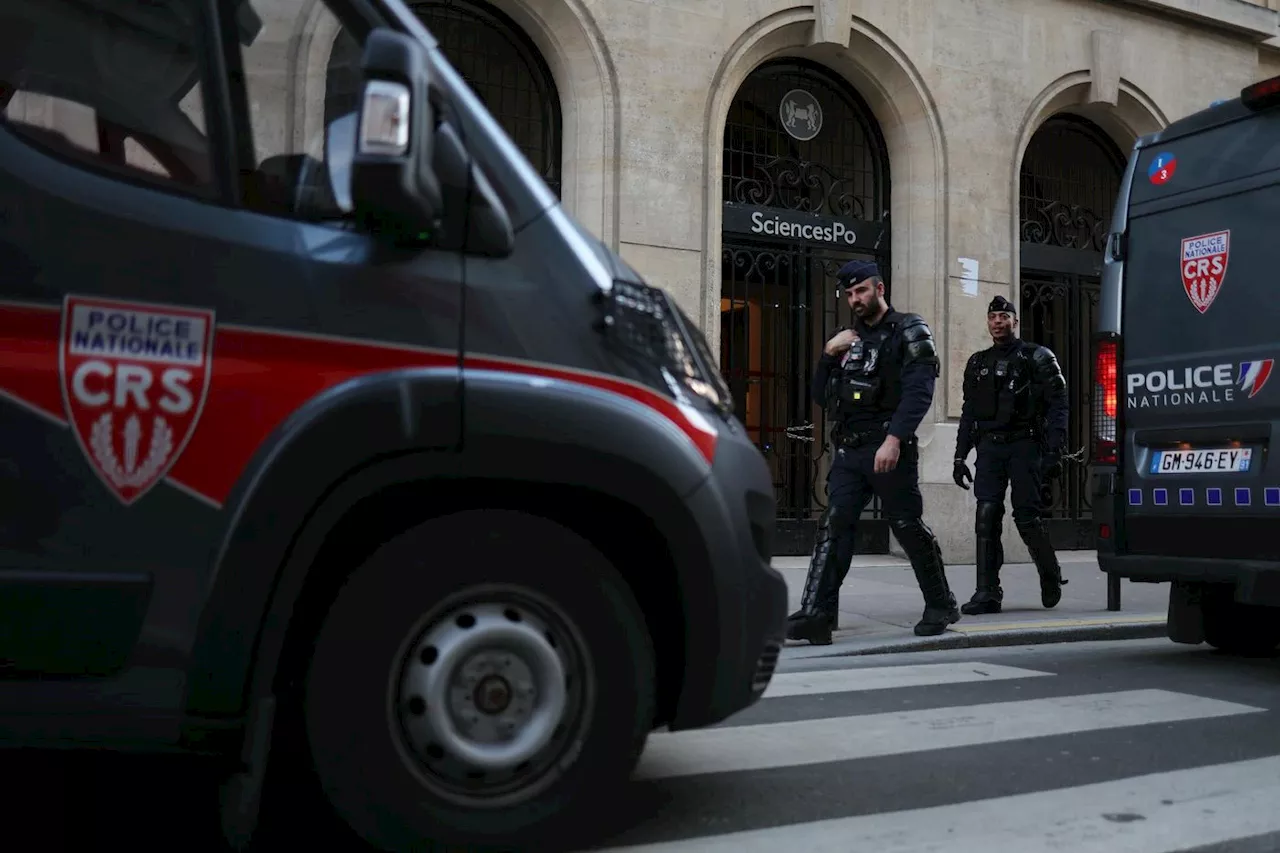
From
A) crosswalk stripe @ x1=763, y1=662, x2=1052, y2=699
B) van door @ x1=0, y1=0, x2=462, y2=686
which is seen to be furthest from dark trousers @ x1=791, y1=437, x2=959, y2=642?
van door @ x1=0, y1=0, x2=462, y2=686

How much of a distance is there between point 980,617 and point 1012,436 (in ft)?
3.98

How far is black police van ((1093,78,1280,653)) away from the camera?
17.9ft

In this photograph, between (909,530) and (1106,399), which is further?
(909,530)

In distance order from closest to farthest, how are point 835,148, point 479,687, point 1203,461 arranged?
point 479,687 → point 1203,461 → point 835,148

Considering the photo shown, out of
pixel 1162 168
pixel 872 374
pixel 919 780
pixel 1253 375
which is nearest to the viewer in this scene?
pixel 919 780

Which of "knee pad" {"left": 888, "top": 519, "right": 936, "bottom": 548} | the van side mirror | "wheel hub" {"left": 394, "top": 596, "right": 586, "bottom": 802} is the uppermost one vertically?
the van side mirror

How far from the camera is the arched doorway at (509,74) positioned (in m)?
10.8

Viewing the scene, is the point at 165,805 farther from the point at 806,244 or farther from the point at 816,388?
the point at 806,244

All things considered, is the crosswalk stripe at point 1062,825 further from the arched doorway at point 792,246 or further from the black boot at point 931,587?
the arched doorway at point 792,246

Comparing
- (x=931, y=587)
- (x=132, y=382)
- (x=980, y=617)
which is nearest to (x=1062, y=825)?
(x=132, y=382)

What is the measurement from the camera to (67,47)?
102 inches

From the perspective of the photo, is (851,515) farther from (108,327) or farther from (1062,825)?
(108,327)

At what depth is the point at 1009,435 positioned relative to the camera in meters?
8.14

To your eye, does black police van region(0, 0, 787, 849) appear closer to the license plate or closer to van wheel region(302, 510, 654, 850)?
van wheel region(302, 510, 654, 850)
